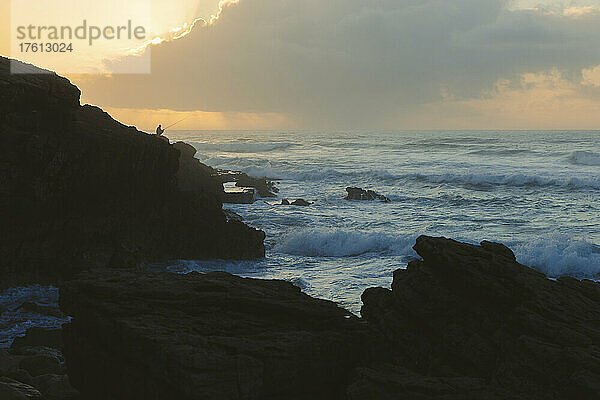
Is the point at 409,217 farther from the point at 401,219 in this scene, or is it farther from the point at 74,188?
the point at 74,188

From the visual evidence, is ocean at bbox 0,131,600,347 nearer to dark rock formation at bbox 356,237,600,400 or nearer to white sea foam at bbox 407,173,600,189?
white sea foam at bbox 407,173,600,189

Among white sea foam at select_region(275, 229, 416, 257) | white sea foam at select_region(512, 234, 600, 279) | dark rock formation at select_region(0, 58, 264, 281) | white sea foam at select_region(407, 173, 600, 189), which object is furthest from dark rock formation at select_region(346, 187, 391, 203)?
dark rock formation at select_region(0, 58, 264, 281)

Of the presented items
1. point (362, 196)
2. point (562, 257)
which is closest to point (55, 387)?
point (562, 257)

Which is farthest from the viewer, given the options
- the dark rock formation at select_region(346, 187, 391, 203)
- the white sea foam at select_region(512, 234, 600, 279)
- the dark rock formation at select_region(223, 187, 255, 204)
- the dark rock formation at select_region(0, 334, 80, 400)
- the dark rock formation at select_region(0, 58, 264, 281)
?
the dark rock formation at select_region(346, 187, 391, 203)

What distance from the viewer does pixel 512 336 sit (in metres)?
7.06

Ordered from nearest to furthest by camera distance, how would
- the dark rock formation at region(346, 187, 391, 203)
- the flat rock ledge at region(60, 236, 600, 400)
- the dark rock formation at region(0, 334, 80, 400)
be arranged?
the flat rock ledge at region(60, 236, 600, 400)
the dark rock formation at region(0, 334, 80, 400)
the dark rock formation at region(346, 187, 391, 203)

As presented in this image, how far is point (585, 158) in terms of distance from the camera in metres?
70.5

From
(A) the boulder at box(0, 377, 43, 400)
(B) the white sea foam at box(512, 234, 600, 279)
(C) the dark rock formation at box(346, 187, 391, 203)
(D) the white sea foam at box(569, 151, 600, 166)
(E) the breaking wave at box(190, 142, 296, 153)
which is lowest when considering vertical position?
(B) the white sea foam at box(512, 234, 600, 279)

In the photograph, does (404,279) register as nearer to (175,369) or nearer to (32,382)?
(175,369)

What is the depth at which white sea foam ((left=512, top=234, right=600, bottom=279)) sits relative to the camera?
69.8ft

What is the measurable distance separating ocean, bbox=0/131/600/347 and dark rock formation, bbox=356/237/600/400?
6782 millimetres

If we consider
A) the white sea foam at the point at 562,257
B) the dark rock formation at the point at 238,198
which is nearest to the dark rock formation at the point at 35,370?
the white sea foam at the point at 562,257

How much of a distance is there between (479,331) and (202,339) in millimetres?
3710

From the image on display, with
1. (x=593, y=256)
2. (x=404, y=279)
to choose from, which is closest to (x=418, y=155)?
(x=593, y=256)
